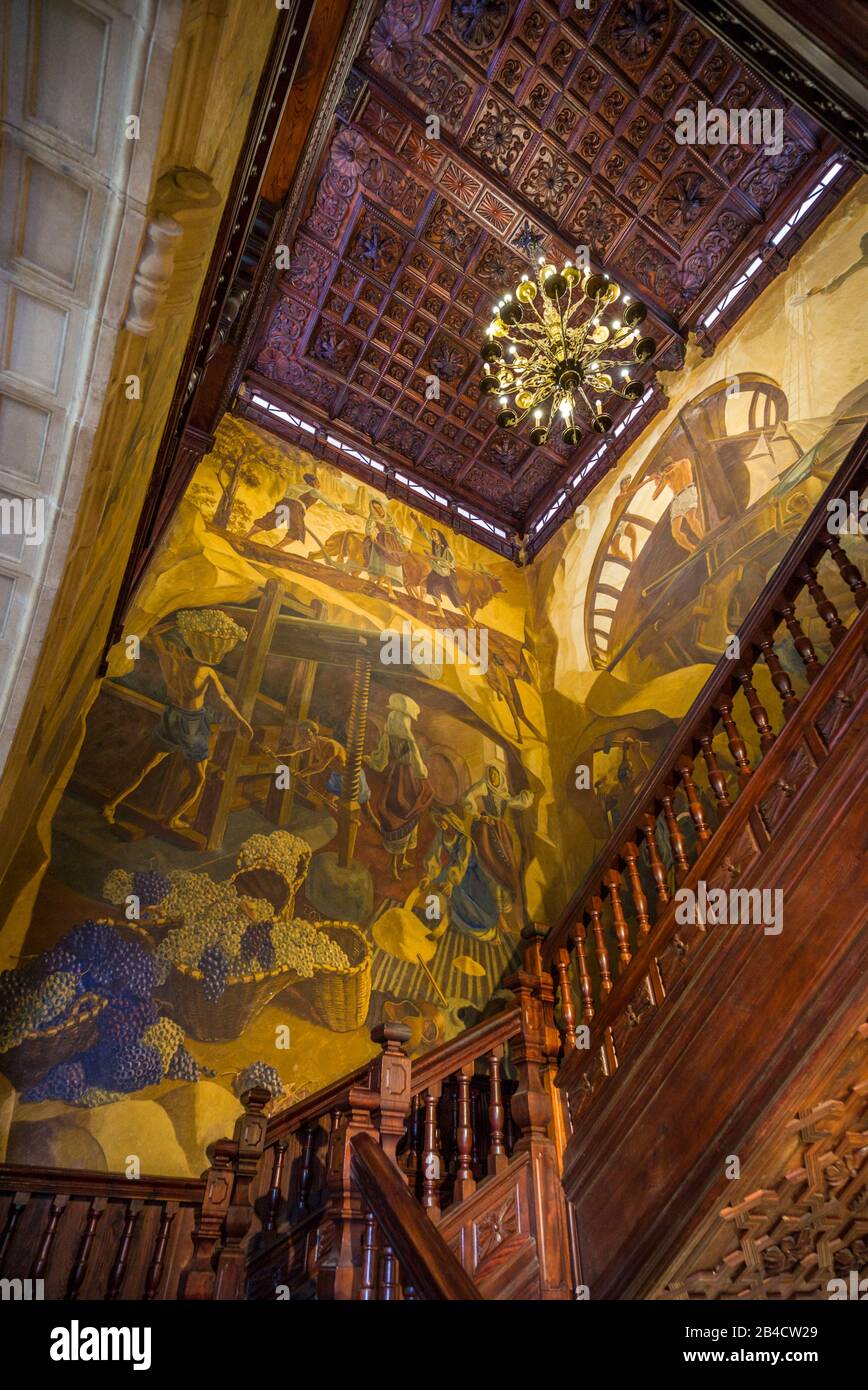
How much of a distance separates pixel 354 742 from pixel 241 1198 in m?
3.95

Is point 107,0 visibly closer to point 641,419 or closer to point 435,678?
point 435,678

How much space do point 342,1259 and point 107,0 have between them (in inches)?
150

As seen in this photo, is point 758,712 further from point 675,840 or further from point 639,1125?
point 639,1125

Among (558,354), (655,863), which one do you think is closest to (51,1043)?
(655,863)

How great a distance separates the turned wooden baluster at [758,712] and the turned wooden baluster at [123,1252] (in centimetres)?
421

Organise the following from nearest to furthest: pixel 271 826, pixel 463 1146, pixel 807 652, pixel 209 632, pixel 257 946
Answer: pixel 463 1146
pixel 807 652
pixel 257 946
pixel 271 826
pixel 209 632

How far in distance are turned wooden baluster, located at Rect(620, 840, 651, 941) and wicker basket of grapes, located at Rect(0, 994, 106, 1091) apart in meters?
3.38

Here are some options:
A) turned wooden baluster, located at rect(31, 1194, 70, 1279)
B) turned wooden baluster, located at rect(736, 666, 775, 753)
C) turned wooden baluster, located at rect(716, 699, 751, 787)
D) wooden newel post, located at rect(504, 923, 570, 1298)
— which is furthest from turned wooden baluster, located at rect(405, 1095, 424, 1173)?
turned wooden baluster, located at rect(736, 666, 775, 753)

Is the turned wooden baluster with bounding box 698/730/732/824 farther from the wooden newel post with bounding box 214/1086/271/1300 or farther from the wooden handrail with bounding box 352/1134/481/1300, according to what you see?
the wooden newel post with bounding box 214/1086/271/1300

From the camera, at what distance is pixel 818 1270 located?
332cm

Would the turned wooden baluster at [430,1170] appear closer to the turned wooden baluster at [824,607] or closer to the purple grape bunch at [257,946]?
the purple grape bunch at [257,946]

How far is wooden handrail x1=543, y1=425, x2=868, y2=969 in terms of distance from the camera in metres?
3.96

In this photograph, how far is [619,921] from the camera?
430cm
